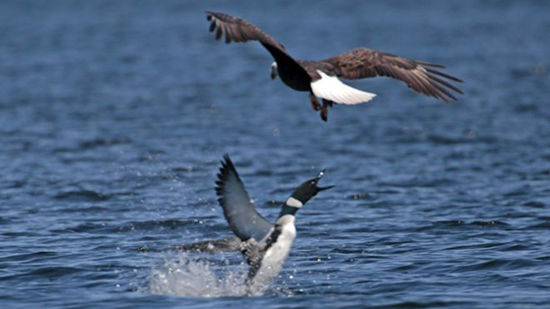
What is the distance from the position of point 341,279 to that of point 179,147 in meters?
8.28

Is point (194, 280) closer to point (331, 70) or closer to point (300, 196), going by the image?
point (300, 196)

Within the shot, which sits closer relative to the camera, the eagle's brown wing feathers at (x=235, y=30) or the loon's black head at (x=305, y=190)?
the eagle's brown wing feathers at (x=235, y=30)

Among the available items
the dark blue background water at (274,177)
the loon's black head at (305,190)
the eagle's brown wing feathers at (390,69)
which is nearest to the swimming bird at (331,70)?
the eagle's brown wing feathers at (390,69)

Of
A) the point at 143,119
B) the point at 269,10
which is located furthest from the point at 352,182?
the point at 269,10

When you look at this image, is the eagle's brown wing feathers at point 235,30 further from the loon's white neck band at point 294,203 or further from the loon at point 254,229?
the loon's white neck band at point 294,203

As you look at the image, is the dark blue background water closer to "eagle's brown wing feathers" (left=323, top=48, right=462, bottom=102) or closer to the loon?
the loon

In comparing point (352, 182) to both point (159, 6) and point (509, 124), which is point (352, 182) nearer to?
point (509, 124)

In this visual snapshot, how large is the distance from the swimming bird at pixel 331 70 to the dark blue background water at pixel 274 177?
1.60 metres

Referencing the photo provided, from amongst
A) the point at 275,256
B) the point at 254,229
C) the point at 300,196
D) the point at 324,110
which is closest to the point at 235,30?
the point at 324,110

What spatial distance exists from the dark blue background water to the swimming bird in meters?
1.60

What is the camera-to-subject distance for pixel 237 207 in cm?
797

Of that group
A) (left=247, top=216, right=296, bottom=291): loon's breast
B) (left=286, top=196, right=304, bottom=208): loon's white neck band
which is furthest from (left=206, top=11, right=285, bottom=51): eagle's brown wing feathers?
(left=247, top=216, right=296, bottom=291): loon's breast

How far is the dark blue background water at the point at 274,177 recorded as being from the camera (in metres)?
8.88

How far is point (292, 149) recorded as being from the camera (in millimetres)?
16812
